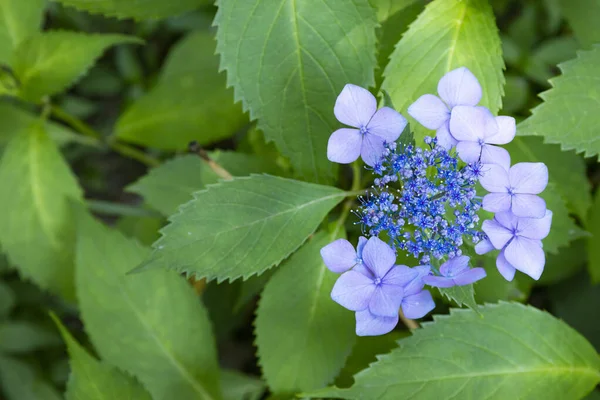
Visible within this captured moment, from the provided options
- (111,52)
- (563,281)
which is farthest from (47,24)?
(563,281)

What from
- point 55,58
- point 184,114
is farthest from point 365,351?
point 55,58

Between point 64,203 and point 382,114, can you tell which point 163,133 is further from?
point 382,114

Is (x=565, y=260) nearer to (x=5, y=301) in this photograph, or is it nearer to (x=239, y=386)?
(x=239, y=386)

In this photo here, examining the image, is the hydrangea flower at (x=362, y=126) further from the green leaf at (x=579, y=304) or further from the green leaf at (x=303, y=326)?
the green leaf at (x=579, y=304)

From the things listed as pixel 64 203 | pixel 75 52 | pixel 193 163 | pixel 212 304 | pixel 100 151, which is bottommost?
pixel 212 304

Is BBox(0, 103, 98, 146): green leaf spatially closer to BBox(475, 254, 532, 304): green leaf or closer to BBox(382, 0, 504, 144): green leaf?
BBox(382, 0, 504, 144): green leaf

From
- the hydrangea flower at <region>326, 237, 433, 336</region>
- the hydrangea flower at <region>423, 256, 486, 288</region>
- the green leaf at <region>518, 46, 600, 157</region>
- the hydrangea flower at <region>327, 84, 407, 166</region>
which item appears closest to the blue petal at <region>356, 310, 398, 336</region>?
the hydrangea flower at <region>326, 237, 433, 336</region>
